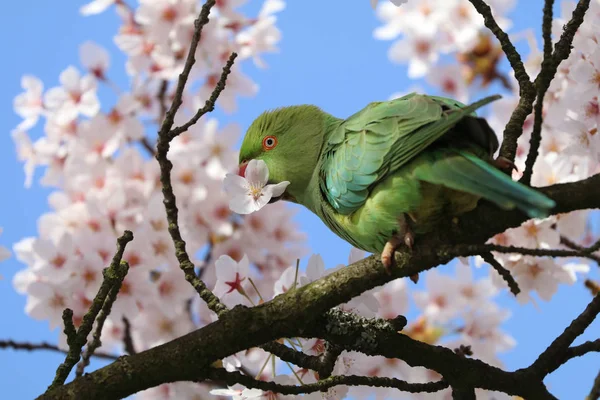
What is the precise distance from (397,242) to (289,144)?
2.74 ft

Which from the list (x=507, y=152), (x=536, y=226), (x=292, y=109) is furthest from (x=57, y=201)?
(x=507, y=152)

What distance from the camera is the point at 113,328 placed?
4.43 meters

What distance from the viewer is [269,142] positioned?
267cm

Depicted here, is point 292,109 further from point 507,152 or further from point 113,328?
point 113,328

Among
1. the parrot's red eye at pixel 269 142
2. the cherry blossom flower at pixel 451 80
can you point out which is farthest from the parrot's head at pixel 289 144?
the cherry blossom flower at pixel 451 80

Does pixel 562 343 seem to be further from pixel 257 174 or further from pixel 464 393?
pixel 257 174

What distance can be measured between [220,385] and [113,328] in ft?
4.41

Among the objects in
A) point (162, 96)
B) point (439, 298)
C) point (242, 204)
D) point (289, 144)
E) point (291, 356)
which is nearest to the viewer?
point (291, 356)

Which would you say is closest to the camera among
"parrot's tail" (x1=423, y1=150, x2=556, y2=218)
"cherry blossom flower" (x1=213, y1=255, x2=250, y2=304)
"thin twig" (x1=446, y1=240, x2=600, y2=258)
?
"thin twig" (x1=446, y1=240, x2=600, y2=258)

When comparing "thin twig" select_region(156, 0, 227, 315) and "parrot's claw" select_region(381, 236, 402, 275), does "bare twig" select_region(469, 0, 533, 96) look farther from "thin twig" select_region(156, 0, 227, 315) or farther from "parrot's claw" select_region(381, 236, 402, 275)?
"thin twig" select_region(156, 0, 227, 315)

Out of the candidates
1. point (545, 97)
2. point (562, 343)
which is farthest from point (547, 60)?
point (545, 97)

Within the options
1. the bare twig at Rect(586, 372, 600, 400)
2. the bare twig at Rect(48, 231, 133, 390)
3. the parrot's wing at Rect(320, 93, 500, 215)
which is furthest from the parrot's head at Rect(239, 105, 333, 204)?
the bare twig at Rect(586, 372, 600, 400)

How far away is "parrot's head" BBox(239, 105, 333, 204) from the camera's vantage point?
2.54 m

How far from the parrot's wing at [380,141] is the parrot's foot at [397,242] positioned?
6.5 inches
